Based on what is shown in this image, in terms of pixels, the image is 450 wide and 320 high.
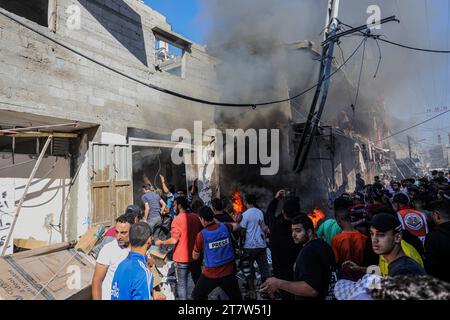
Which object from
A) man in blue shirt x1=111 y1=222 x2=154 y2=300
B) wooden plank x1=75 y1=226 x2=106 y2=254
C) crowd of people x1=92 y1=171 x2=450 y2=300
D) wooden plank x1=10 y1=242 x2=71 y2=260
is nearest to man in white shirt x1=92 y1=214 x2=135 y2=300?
crowd of people x1=92 y1=171 x2=450 y2=300

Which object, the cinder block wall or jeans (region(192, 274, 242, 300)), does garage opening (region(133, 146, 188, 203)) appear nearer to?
the cinder block wall

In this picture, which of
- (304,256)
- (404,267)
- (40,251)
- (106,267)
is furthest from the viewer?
(40,251)

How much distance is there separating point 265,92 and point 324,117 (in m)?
4.74

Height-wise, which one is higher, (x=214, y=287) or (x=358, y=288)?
(x=358, y=288)

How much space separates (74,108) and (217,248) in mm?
4235

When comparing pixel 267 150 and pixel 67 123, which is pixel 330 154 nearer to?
pixel 267 150

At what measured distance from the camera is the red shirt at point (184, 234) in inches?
142

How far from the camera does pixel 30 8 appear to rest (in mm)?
6824

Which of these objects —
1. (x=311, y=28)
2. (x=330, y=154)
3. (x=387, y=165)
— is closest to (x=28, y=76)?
(x=311, y=28)

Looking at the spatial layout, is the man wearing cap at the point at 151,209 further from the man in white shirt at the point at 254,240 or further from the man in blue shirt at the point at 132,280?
the man in blue shirt at the point at 132,280

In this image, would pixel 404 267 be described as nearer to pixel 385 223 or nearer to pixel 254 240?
pixel 385 223

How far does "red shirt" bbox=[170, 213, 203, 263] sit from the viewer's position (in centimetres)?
360

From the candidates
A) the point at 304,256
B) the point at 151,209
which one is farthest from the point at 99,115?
the point at 304,256

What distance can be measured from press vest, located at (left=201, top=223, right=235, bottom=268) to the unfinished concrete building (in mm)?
3185
